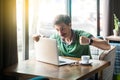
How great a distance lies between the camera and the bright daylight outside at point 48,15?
2846 mm

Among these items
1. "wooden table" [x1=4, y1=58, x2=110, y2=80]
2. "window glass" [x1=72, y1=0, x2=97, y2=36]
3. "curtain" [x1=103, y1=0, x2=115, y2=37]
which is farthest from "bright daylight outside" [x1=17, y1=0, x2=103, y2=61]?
"wooden table" [x1=4, y1=58, x2=110, y2=80]

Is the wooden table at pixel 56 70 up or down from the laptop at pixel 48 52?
down

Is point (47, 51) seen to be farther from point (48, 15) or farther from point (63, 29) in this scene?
point (48, 15)

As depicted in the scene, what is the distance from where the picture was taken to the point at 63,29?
2744 mm

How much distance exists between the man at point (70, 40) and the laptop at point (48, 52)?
31cm

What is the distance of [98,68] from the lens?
2.29 metres

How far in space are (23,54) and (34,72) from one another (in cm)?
77

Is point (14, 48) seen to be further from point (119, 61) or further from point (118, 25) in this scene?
point (118, 25)

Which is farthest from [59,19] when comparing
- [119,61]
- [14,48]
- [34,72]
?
[119,61]

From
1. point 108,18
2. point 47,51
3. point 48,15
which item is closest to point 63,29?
point 47,51

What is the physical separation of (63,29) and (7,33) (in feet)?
2.19

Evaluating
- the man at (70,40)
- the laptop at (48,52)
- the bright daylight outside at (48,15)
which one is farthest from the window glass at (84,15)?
the laptop at (48,52)

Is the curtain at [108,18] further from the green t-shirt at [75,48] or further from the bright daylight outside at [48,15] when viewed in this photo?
the green t-shirt at [75,48]

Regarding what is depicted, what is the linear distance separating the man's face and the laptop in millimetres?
350
